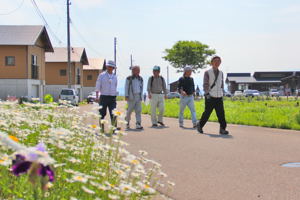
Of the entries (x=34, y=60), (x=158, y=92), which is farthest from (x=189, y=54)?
(x=158, y=92)

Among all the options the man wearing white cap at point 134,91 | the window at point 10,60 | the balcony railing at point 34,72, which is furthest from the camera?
the balcony railing at point 34,72

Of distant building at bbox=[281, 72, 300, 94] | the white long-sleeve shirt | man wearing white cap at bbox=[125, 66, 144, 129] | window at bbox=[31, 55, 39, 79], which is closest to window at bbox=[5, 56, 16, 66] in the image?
window at bbox=[31, 55, 39, 79]

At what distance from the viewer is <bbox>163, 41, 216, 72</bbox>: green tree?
71.1m

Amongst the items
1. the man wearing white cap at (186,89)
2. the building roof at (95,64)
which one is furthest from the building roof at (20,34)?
the building roof at (95,64)

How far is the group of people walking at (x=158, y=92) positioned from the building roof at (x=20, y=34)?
965 inches

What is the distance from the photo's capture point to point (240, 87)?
93125 millimetres

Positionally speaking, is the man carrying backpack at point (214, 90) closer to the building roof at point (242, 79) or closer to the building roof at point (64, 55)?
the building roof at point (64, 55)

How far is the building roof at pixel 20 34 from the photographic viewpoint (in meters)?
34.0

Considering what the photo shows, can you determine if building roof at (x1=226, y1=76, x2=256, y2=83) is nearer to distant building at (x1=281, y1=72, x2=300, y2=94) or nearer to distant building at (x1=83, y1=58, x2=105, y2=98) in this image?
distant building at (x1=281, y1=72, x2=300, y2=94)

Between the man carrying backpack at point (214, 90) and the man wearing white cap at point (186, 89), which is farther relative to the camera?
the man wearing white cap at point (186, 89)

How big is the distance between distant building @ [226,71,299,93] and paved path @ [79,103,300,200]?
8346cm

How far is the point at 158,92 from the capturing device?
11789 mm

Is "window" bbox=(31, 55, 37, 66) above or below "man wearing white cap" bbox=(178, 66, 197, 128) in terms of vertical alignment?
above

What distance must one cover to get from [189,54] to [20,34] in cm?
4089
